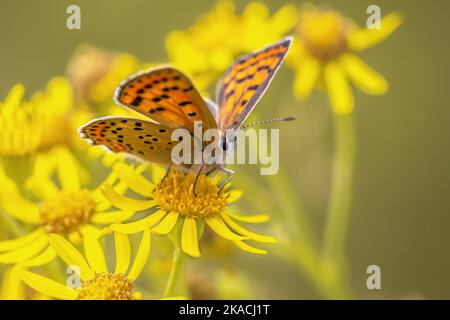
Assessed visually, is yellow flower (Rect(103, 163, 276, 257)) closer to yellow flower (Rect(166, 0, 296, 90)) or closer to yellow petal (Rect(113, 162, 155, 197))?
yellow petal (Rect(113, 162, 155, 197))

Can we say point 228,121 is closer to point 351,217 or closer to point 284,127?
point 284,127

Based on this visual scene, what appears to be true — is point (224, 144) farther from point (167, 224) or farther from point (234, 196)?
point (167, 224)

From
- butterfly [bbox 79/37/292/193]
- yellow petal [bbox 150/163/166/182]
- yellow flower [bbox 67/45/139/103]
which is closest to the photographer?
butterfly [bbox 79/37/292/193]

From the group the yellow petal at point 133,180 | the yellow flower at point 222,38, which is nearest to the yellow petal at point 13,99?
the yellow petal at point 133,180

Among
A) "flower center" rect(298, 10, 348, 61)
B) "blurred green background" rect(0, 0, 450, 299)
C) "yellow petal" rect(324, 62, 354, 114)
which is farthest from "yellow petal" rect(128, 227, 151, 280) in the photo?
"flower center" rect(298, 10, 348, 61)

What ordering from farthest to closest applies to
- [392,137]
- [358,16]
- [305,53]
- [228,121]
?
[358,16] → [392,137] → [305,53] → [228,121]
